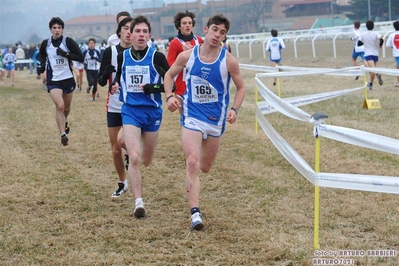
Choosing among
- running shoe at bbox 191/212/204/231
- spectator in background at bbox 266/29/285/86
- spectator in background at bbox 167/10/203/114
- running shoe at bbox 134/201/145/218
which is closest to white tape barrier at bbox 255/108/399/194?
running shoe at bbox 191/212/204/231

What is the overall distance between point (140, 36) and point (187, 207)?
2022 mm

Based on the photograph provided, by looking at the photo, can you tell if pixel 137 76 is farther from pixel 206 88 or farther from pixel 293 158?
pixel 293 158

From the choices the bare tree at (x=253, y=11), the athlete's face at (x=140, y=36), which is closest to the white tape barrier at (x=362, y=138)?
the athlete's face at (x=140, y=36)

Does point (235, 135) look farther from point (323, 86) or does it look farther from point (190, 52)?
point (323, 86)

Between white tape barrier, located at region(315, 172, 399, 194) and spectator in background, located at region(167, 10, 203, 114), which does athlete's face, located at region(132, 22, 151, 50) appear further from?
white tape barrier, located at region(315, 172, 399, 194)

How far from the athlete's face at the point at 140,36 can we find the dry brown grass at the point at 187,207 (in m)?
1.87

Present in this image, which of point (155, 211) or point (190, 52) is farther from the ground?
point (190, 52)

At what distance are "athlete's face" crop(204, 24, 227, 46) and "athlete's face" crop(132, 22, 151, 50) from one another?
0.82 metres

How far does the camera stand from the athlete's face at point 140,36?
713cm

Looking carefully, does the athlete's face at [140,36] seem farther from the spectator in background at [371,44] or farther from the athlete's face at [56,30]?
the spectator in background at [371,44]

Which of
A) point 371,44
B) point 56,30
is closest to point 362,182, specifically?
point 56,30

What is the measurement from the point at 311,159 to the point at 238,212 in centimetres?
311

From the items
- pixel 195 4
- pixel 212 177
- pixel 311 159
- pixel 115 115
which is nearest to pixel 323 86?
pixel 311 159

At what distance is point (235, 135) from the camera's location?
12.6 metres
